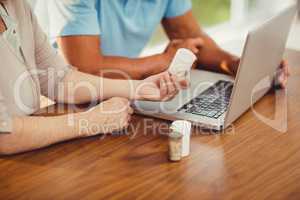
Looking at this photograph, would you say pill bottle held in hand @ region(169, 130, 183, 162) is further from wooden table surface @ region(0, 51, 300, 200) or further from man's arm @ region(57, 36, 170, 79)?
man's arm @ region(57, 36, 170, 79)

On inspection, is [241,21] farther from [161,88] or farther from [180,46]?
[161,88]

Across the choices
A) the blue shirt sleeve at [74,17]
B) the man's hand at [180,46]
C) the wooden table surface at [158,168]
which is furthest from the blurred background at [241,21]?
the wooden table surface at [158,168]

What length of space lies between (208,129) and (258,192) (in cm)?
33

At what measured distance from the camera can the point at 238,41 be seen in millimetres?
2465

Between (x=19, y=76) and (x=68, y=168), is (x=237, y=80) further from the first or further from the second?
(x=19, y=76)

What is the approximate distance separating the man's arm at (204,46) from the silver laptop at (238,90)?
0.15 meters

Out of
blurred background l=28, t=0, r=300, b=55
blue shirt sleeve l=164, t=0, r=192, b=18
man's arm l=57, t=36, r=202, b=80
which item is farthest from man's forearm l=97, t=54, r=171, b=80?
blurred background l=28, t=0, r=300, b=55

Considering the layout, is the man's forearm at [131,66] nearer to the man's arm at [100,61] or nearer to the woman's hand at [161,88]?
the man's arm at [100,61]

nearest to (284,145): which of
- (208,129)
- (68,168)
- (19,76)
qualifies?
(208,129)

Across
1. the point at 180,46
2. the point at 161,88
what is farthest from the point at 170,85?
the point at 180,46

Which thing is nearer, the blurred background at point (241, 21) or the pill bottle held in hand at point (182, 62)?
the pill bottle held in hand at point (182, 62)

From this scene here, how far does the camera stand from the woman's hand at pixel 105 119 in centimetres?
148
